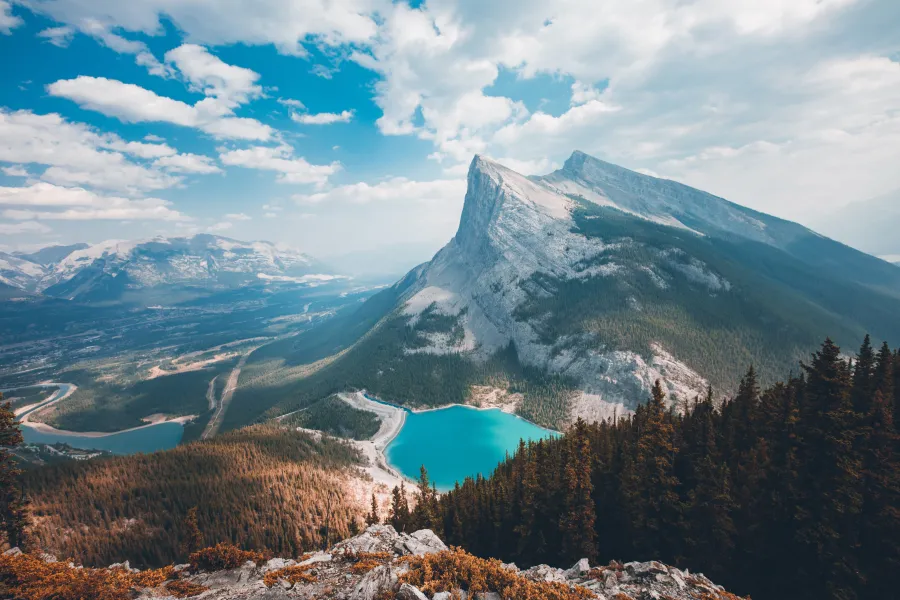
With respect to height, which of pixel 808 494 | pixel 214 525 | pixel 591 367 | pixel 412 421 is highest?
pixel 808 494

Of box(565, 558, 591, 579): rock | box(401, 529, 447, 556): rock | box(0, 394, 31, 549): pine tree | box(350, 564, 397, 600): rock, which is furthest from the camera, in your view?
box(401, 529, 447, 556): rock

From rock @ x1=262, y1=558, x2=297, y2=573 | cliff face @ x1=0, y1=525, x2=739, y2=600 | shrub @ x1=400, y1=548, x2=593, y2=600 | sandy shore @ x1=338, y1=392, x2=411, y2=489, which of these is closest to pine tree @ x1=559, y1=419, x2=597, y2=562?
cliff face @ x1=0, y1=525, x2=739, y2=600

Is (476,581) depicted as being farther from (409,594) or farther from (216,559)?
(216,559)

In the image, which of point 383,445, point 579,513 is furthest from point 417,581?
point 383,445

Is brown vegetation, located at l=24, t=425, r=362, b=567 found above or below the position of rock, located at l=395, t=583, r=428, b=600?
below

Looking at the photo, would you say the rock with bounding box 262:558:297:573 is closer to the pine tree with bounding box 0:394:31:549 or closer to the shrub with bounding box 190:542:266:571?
the shrub with bounding box 190:542:266:571

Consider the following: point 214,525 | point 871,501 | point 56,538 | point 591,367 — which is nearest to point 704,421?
point 871,501

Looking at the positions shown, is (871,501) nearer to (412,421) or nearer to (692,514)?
(692,514)
